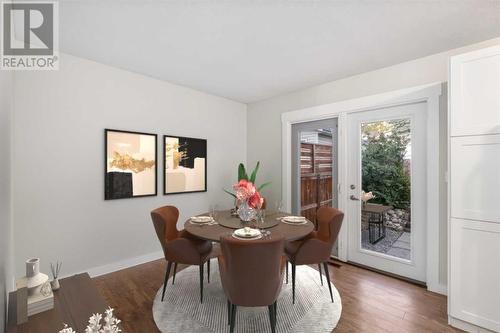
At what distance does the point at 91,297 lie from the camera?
4.27 ft

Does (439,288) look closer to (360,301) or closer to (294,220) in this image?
(360,301)

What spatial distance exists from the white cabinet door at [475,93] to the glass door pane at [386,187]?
2.83 feet

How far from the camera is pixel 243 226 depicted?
232 centimetres

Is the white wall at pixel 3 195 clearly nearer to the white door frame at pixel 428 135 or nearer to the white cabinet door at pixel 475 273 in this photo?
the white cabinet door at pixel 475 273

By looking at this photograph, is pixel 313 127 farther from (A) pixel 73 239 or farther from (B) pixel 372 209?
(A) pixel 73 239

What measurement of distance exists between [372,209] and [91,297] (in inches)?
124

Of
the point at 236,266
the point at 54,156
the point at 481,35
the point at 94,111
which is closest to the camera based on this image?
the point at 236,266

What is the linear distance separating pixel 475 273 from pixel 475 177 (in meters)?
0.79

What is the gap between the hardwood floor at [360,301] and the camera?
1.96m

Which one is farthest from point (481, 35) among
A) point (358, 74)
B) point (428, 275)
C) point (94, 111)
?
point (94, 111)

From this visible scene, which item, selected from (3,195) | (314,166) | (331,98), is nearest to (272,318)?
(3,195)

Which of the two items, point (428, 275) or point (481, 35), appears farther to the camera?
point (428, 275)

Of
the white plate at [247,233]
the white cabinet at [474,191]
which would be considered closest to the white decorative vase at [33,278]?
the white plate at [247,233]

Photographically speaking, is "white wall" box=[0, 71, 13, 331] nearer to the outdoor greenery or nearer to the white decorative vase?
the white decorative vase
